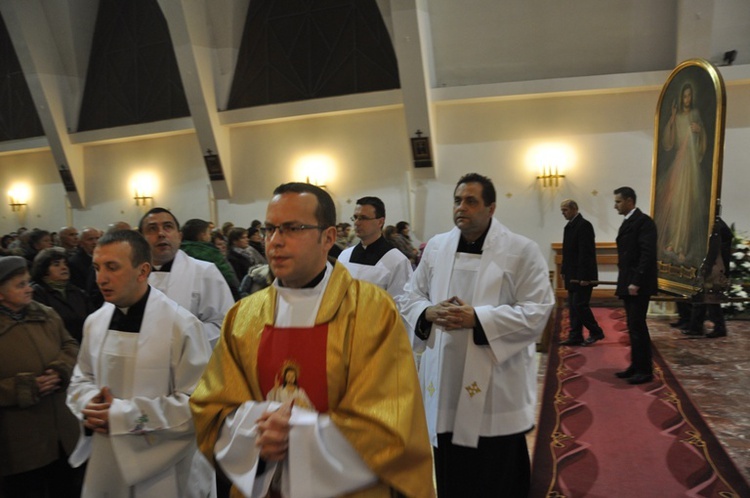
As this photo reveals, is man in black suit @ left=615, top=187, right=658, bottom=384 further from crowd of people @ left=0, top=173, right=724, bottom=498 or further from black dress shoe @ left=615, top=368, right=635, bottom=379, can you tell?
crowd of people @ left=0, top=173, right=724, bottom=498

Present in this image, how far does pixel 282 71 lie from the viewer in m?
12.0

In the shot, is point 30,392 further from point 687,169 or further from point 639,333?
point 639,333

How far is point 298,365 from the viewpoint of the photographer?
5.70 feet

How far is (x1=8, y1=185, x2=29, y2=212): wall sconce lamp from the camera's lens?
598 inches

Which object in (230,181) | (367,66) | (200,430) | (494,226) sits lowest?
(200,430)

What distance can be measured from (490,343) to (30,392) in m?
2.17

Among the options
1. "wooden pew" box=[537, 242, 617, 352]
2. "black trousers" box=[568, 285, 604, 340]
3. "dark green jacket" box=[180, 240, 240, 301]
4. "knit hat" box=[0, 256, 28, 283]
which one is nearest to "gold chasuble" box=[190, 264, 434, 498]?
"knit hat" box=[0, 256, 28, 283]

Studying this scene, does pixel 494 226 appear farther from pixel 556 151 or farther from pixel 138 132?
pixel 138 132

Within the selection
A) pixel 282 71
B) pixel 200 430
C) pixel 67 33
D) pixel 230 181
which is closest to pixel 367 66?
pixel 282 71

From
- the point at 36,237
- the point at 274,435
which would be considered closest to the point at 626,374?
the point at 274,435

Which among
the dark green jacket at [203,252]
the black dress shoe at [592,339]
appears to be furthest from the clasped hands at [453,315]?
the black dress shoe at [592,339]

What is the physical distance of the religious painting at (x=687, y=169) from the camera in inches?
138

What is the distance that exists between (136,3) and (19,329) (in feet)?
42.2

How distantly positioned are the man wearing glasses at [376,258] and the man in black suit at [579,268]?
340 cm
